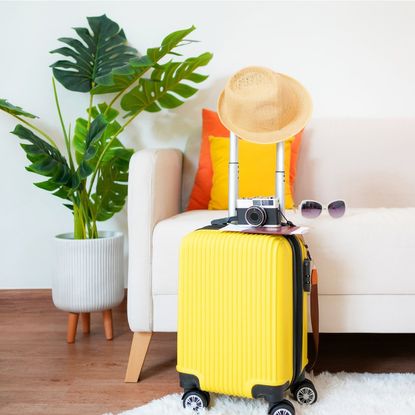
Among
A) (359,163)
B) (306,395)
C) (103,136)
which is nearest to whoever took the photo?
(306,395)

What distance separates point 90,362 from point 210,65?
1408mm

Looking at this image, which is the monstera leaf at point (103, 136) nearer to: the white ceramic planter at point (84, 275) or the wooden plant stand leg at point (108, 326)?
the white ceramic planter at point (84, 275)

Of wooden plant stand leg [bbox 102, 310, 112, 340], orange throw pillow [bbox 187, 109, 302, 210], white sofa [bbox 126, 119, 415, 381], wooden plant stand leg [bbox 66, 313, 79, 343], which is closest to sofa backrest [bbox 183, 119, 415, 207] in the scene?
orange throw pillow [bbox 187, 109, 302, 210]

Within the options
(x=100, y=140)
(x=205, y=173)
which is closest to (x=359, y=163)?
(x=205, y=173)

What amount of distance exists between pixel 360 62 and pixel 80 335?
5.54 feet

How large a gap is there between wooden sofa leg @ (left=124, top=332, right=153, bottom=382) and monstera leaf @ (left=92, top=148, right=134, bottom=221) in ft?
2.30

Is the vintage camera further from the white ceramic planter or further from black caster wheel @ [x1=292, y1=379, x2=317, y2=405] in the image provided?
the white ceramic planter

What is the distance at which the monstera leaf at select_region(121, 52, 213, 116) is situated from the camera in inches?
86.3

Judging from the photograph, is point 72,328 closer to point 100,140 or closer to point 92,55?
point 100,140

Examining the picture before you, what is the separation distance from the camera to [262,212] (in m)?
1.46

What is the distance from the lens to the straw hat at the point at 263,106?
4.94ft

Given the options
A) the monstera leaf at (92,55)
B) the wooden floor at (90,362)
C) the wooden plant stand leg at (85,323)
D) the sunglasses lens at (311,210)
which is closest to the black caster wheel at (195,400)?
the wooden floor at (90,362)

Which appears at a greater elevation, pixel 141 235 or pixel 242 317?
pixel 141 235

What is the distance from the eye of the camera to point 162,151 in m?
1.88
